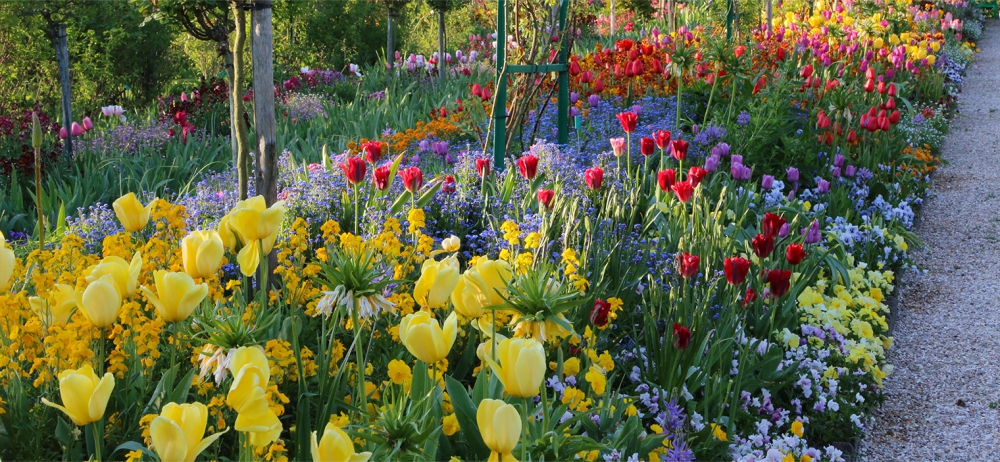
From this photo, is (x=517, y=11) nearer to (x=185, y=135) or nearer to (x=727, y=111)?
(x=727, y=111)

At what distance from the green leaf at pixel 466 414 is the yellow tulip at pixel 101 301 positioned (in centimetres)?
67

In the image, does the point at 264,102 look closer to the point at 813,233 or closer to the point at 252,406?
the point at 252,406

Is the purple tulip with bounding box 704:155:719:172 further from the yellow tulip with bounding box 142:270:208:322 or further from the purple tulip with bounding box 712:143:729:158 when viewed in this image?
the yellow tulip with bounding box 142:270:208:322

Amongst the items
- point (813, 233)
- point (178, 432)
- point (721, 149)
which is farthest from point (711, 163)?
point (178, 432)

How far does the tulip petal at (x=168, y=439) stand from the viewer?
1117 millimetres

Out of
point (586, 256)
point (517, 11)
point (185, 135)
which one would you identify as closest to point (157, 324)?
point (586, 256)

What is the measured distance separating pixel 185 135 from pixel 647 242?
161 inches

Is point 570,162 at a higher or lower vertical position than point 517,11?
lower

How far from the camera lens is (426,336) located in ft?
4.77

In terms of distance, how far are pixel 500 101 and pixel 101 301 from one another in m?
3.45

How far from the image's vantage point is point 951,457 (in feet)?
10.0

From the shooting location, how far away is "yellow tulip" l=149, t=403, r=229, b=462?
44.2 inches

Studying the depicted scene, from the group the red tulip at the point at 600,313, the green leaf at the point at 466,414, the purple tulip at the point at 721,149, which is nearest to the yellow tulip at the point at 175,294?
the green leaf at the point at 466,414

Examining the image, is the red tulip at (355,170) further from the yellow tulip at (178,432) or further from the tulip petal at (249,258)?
the yellow tulip at (178,432)
